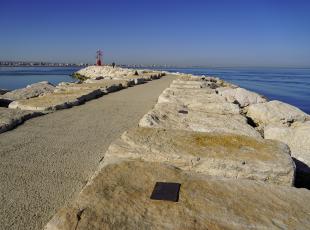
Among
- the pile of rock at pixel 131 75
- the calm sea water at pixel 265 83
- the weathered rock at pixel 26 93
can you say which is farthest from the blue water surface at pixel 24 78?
the weathered rock at pixel 26 93

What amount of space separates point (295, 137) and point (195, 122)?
5.17ft

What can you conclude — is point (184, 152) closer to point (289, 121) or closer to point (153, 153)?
point (153, 153)

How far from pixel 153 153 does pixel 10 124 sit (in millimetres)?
3121

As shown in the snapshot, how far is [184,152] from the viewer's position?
3086 mm

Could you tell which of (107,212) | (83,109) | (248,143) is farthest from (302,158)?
(83,109)

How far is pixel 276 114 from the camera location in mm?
6133

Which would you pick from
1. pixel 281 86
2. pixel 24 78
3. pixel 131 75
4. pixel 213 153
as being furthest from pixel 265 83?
pixel 213 153

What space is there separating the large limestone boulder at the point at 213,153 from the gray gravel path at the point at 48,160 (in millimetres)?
580

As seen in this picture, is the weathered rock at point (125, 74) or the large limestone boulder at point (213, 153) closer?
the large limestone boulder at point (213, 153)

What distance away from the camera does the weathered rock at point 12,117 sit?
16.5 ft

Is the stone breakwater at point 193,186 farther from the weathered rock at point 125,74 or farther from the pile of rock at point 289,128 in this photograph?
the weathered rock at point 125,74

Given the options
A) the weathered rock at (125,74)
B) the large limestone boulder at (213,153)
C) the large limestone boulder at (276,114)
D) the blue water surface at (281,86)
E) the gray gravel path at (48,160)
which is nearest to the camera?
the gray gravel path at (48,160)

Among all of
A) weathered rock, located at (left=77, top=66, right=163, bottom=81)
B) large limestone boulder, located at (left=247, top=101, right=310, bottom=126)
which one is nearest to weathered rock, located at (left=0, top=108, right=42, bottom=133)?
large limestone boulder, located at (left=247, top=101, right=310, bottom=126)

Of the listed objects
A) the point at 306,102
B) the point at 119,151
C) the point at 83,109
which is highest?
the point at 119,151
